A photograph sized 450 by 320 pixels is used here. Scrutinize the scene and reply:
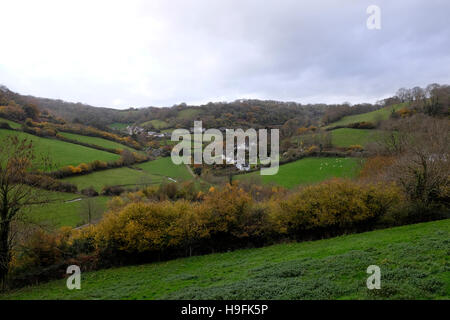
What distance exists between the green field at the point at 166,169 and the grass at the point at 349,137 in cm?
4567

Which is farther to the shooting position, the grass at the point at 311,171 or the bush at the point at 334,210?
the grass at the point at 311,171

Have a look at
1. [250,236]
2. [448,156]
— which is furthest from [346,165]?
[250,236]

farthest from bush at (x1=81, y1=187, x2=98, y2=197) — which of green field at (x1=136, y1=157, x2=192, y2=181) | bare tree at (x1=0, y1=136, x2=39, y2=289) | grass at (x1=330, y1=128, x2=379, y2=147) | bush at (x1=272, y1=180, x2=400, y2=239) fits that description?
grass at (x1=330, y1=128, x2=379, y2=147)

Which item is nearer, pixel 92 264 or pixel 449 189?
pixel 92 264

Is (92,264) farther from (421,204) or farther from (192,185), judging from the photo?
(192,185)

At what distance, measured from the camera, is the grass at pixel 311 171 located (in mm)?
50906

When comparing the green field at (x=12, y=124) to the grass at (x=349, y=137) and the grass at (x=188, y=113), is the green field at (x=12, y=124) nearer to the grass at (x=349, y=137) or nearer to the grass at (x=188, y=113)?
the grass at (x=188, y=113)

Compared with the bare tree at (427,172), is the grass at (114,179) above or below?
below

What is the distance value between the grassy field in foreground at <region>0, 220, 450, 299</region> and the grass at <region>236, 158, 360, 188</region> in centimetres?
3753

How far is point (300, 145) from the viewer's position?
71.8 meters

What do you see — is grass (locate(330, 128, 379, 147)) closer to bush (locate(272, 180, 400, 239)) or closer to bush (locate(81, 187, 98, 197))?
bush (locate(272, 180, 400, 239))

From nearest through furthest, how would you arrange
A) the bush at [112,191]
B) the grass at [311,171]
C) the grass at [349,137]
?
the bush at [112,191], the grass at [311,171], the grass at [349,137]

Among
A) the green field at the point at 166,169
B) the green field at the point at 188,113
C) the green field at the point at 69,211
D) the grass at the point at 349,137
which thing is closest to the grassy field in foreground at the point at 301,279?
the green field at the point at 69,211
